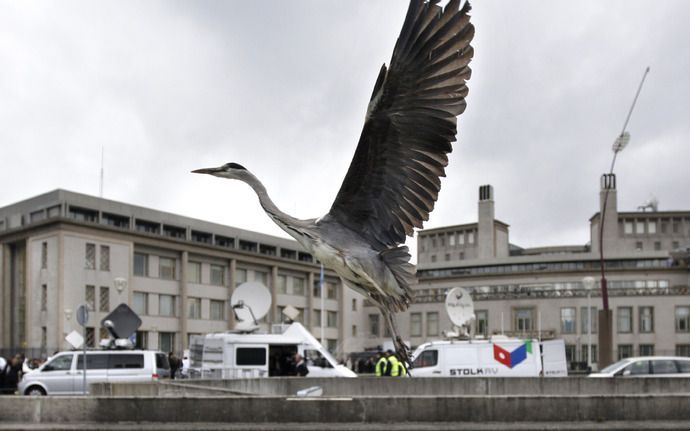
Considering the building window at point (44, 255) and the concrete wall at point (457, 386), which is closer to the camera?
the concrete wall at point (457, 386)

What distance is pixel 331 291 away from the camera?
3445 inches

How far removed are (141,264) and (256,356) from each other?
1666 inches

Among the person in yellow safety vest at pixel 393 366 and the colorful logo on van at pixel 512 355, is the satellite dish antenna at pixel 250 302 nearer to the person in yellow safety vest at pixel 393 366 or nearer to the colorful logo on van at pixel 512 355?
the person in yellow safety vest at pixel 393 366

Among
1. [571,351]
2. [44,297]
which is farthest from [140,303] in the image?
[571,351]

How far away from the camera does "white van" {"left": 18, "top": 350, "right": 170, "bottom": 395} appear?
25.3 metres

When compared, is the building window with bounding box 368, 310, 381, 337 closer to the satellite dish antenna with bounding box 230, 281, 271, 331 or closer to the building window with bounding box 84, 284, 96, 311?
the building window with bounding box 84, 284, 96, 311

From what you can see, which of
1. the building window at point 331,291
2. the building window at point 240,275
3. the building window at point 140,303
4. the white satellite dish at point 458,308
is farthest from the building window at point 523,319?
the white satellite dish at point 458,308

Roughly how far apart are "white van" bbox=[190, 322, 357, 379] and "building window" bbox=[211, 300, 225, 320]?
46.1 metres

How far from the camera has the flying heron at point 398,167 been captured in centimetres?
435

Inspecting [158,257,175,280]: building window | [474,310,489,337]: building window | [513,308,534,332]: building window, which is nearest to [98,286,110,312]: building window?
[158,257,175,280]: building window

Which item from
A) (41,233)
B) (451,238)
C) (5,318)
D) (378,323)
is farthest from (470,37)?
(451,238)

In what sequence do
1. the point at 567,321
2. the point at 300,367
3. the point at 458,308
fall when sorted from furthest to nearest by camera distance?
1. the point at 567,321
2. the point at 458,308
3. the point at 300,367

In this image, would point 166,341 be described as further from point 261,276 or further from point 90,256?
point 261,276

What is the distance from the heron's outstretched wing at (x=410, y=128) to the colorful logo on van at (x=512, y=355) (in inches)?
941
